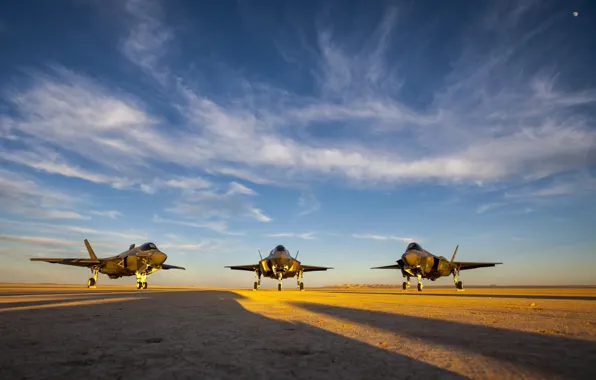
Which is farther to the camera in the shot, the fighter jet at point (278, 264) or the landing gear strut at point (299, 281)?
the landing gear strut at point (299, 281)

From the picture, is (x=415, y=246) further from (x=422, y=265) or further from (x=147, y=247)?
(x=147, y=247)

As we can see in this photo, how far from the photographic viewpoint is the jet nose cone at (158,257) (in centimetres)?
2965

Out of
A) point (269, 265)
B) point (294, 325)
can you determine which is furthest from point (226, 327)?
point (269, 265)

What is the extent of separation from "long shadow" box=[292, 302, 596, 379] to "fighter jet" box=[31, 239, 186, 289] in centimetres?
2837

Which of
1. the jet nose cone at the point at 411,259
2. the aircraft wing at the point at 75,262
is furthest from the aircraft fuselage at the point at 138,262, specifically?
the jet nose cone at the point at 411,259

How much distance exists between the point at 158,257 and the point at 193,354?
95.4ft

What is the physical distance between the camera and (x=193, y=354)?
3.54 metres

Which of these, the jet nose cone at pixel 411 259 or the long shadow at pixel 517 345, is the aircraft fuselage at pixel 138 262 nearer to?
the jet nose cone at pixel 411 259

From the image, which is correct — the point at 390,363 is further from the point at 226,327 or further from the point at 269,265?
the point at 269,265

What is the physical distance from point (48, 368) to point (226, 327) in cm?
284

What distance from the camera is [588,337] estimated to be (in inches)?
179

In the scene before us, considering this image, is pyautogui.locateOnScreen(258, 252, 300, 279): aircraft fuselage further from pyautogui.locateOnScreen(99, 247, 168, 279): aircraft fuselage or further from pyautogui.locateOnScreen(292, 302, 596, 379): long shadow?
pyautogui.locateOnScreen(292, 302, 596, 379): long shadow

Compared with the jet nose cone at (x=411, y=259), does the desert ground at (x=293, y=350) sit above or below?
below

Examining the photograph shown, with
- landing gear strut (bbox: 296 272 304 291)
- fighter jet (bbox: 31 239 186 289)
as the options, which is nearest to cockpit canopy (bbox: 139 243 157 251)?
fighter jet (bbox: 31 239 186 289)
